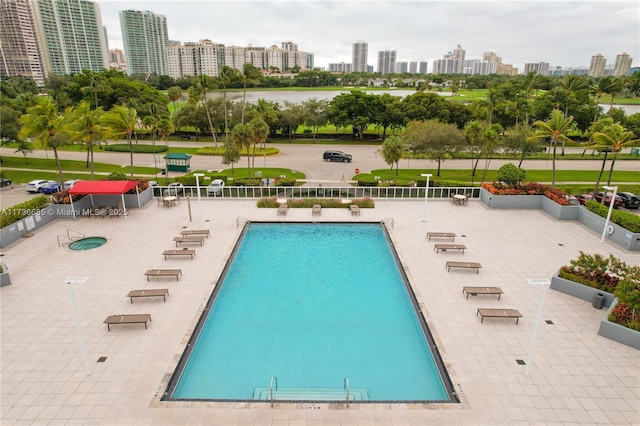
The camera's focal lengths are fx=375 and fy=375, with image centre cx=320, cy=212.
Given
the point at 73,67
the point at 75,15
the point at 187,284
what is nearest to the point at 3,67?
the point at 73,67

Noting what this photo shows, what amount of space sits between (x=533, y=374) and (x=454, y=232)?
11439 mm

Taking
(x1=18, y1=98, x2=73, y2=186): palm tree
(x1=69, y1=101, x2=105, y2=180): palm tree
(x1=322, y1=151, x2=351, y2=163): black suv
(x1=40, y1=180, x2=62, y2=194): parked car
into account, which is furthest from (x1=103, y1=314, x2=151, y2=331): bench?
(x1=322, y1=151, x2=351, y2=163): black suv

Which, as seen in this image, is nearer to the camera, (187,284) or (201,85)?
(187,284)

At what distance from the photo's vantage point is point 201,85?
4653cm

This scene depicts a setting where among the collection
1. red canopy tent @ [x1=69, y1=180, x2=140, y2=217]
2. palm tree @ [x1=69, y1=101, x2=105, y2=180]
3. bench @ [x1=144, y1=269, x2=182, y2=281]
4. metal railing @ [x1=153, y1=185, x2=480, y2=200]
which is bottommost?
bench @ [x1=144, y1=269, x2=182, y2=281]

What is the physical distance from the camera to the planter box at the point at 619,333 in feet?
40.3

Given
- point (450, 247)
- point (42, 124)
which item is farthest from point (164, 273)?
point (42, 124)

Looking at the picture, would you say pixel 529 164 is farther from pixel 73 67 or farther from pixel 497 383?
pixel 73 67

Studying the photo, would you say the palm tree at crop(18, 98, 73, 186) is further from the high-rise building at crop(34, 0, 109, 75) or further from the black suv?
the high-rise building at crop(34, 0, 109, 75)

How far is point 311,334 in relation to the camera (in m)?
13.3

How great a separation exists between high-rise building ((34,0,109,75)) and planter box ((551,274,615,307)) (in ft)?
553

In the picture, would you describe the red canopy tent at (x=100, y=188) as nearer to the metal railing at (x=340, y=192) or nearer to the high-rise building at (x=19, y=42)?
the metal railing at (x=340, y=192)

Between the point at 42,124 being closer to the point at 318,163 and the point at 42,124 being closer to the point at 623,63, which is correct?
the point at 318,163

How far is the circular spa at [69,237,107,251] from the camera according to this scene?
1991 cm
